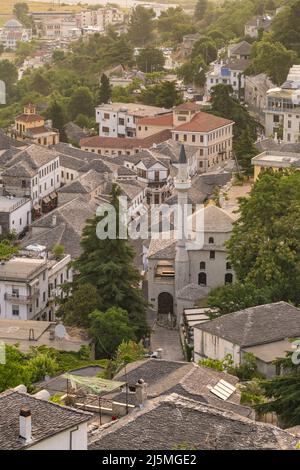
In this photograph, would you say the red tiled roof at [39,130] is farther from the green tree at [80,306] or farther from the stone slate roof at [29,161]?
the green tree at [80,306]

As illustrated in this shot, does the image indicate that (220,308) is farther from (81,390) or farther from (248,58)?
(248,58)

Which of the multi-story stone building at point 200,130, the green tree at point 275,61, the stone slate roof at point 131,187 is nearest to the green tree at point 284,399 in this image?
the stone slate roof at point 131,187

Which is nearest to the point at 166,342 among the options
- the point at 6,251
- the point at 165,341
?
the point at 165,341

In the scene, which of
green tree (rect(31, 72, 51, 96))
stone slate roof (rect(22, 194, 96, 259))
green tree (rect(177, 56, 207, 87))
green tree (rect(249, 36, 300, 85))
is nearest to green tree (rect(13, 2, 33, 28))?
green tree (rect(31, 72, 51, 96))

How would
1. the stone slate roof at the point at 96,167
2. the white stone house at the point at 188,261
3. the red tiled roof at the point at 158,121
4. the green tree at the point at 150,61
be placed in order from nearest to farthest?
1. the white stone house at the point at 188,261
2. the stone slate roof at the point at 96,167
3. the red tiled roof at the point at 158,121
4. the green tree at the point at 150,61
